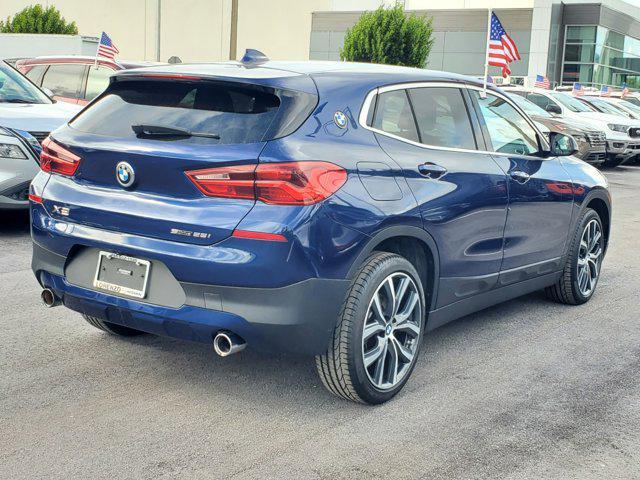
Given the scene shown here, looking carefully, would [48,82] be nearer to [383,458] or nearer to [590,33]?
[383,458]

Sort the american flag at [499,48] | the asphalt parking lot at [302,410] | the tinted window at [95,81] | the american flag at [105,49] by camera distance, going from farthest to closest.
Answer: the american flag at [499,48] → the american flag at [105,49] → the tinted window at [95,81] → the asphalt parking lot at [302,410]

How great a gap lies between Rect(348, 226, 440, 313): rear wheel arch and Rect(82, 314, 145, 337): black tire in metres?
1.71

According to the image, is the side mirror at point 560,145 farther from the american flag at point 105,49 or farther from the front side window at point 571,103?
the front side window at point 571,103

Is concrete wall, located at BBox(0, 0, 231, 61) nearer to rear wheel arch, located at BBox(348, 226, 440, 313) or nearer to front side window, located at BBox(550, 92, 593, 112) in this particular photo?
front side window, located at BBox(550, 92, 593, 112)

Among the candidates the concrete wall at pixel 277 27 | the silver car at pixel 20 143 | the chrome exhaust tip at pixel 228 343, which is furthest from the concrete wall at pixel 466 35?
the chrome exhaust tip at pixel 228 343

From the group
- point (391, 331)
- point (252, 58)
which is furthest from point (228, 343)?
point (252, 58)

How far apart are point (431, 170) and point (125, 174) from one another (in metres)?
1.53

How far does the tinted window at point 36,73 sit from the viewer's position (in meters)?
14.0

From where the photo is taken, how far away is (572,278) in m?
6.45

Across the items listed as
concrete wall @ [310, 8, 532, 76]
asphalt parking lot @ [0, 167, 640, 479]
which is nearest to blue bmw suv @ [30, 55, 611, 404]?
asphalt parking lot @ [0, 167, 640, 479]

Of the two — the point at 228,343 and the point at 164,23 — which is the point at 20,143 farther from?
the point at 164,23

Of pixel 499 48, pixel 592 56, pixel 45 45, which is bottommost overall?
pixel 45 45

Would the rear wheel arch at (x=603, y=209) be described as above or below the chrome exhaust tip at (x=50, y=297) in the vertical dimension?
above

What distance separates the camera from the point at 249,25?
6384cm
